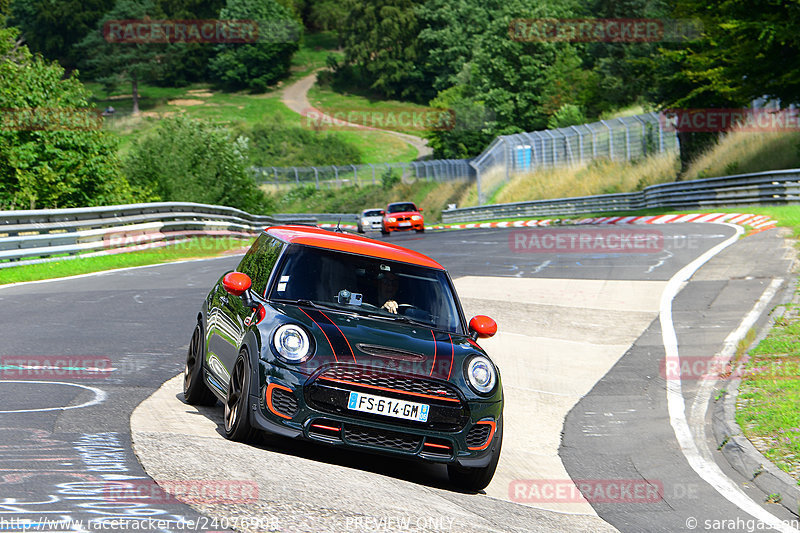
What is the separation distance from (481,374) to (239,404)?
1736 millimetres

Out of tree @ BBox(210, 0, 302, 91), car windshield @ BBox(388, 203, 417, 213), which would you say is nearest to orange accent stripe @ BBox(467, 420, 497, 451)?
car windshield @ BBox(388, 203, 417, 213)

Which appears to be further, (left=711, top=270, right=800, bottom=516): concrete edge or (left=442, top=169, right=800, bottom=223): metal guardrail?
(left=442, top=169, right=800, bottom=223): metal guardrail

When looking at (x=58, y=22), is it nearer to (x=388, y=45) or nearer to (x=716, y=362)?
(x=388, y=45)

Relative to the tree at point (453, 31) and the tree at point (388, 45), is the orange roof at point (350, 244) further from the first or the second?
the tree at point (388, 45)

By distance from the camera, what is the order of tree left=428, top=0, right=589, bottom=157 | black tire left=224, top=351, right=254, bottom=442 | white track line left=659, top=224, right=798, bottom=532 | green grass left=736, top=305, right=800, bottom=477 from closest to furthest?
1. black tire left=224, top=351, right=254, bottom=442
2. white track line left=659, top=224, right=798, bottom=532
3. green grass left=736, top=305, right=800, bottom=477
4. tree left=428, top=0, right=589, bottom=157

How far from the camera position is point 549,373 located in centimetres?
1220

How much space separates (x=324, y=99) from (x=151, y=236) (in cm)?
11359

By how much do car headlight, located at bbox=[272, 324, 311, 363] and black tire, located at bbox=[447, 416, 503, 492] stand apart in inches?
54.8

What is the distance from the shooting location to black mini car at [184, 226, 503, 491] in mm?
6934

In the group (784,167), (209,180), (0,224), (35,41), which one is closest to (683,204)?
(784,167)

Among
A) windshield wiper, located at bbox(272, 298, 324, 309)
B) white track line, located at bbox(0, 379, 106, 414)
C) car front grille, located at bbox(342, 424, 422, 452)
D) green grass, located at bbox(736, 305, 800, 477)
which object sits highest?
windshield wiper, located at bbox(272, 298, 324, 309)

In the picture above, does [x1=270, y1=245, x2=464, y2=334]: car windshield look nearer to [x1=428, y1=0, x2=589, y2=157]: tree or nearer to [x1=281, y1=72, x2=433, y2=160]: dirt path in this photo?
[x1=428, y1=0, x2=589, y2=157]: tree

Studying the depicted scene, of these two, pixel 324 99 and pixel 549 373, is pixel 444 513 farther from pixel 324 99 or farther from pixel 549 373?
pixel 324 99

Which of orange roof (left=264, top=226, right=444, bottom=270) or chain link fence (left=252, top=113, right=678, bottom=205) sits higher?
orange roof (left=264, top=226, right=444, bottom=270)
